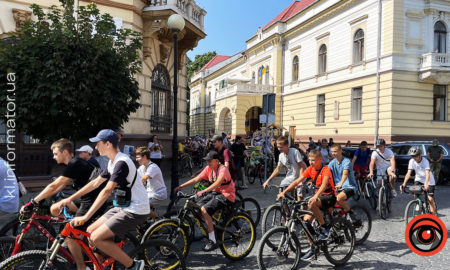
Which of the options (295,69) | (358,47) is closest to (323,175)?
(358,47)

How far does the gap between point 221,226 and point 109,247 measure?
2.10 metres

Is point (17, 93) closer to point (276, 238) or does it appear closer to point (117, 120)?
point (117, 120)

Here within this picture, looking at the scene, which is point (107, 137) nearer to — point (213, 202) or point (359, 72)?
point (213, 202)

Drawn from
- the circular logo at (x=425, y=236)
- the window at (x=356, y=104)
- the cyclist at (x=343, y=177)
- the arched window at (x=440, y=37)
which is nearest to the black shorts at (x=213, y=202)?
the cyclist at (x=343, y=177)

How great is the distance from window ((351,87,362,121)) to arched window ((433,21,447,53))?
15.3 ft

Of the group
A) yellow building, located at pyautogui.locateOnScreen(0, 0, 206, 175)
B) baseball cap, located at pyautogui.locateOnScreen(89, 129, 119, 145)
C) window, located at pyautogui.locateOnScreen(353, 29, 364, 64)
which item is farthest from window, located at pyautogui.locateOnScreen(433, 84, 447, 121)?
baseball cap, located at pyautogui.locateOnScreen(89, 129, 119, 145)

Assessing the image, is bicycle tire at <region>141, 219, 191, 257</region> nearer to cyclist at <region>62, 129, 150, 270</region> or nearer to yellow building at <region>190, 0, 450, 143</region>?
cyclist at <region>62, 129, 150, 270</region>

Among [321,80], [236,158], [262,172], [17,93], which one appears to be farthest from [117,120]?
[321,80]

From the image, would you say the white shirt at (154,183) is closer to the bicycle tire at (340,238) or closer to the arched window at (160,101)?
the bicycle tire at (340,238)

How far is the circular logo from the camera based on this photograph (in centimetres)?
550

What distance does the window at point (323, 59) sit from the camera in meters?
26.0

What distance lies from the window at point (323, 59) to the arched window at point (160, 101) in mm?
14846

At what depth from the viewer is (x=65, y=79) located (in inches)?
245

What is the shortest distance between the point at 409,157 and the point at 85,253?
1427 cm
